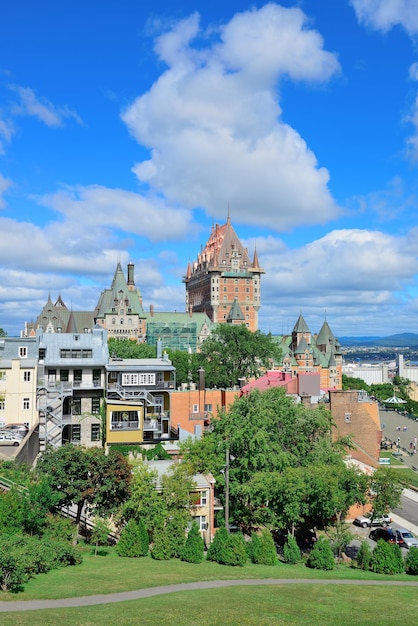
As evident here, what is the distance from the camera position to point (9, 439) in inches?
1715

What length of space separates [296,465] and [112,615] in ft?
73.9

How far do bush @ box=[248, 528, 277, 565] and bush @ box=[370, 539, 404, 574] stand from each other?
16.7 feet

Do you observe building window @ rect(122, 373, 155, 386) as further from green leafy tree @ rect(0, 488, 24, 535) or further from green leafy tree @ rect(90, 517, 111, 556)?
green leafy tree @ rect(0, 488, 24, 535)

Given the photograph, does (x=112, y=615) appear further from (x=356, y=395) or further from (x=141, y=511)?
(x=356, y=395)

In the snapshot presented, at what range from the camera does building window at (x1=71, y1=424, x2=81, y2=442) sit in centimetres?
5060

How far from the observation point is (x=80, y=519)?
109 ft

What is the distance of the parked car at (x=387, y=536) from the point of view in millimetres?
38844

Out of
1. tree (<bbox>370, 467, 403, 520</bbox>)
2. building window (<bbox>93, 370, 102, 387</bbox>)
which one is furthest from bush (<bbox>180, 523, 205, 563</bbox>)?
building window (<bbox>93, 370, 102, 387</bbox>)

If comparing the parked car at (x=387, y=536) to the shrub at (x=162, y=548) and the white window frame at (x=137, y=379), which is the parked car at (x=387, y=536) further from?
the white window frame at (x=137, y=379)

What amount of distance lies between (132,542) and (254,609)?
33.4 ft

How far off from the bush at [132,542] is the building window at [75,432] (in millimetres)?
21517

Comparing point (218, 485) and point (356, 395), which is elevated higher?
point (356, 395)

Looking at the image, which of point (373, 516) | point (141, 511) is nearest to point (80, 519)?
point (141, 511)

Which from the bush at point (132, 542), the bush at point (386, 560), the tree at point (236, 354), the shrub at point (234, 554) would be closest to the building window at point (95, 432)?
the bush at point (132, 542)
